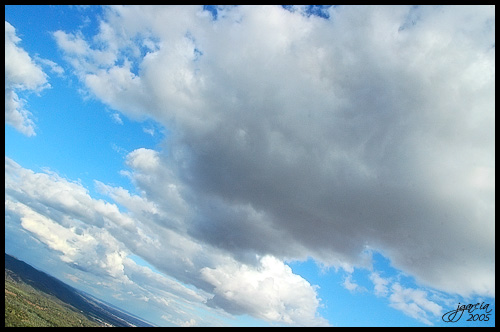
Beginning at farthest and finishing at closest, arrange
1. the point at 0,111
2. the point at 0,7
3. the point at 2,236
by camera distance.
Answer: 1. the point at 2,236
2. the point at 0,7
3. the point at 0,111

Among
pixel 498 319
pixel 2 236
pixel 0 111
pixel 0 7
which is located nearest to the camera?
pixel 498 319

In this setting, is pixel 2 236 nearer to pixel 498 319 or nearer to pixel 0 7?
pixel 0 7

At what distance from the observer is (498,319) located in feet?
48.7
